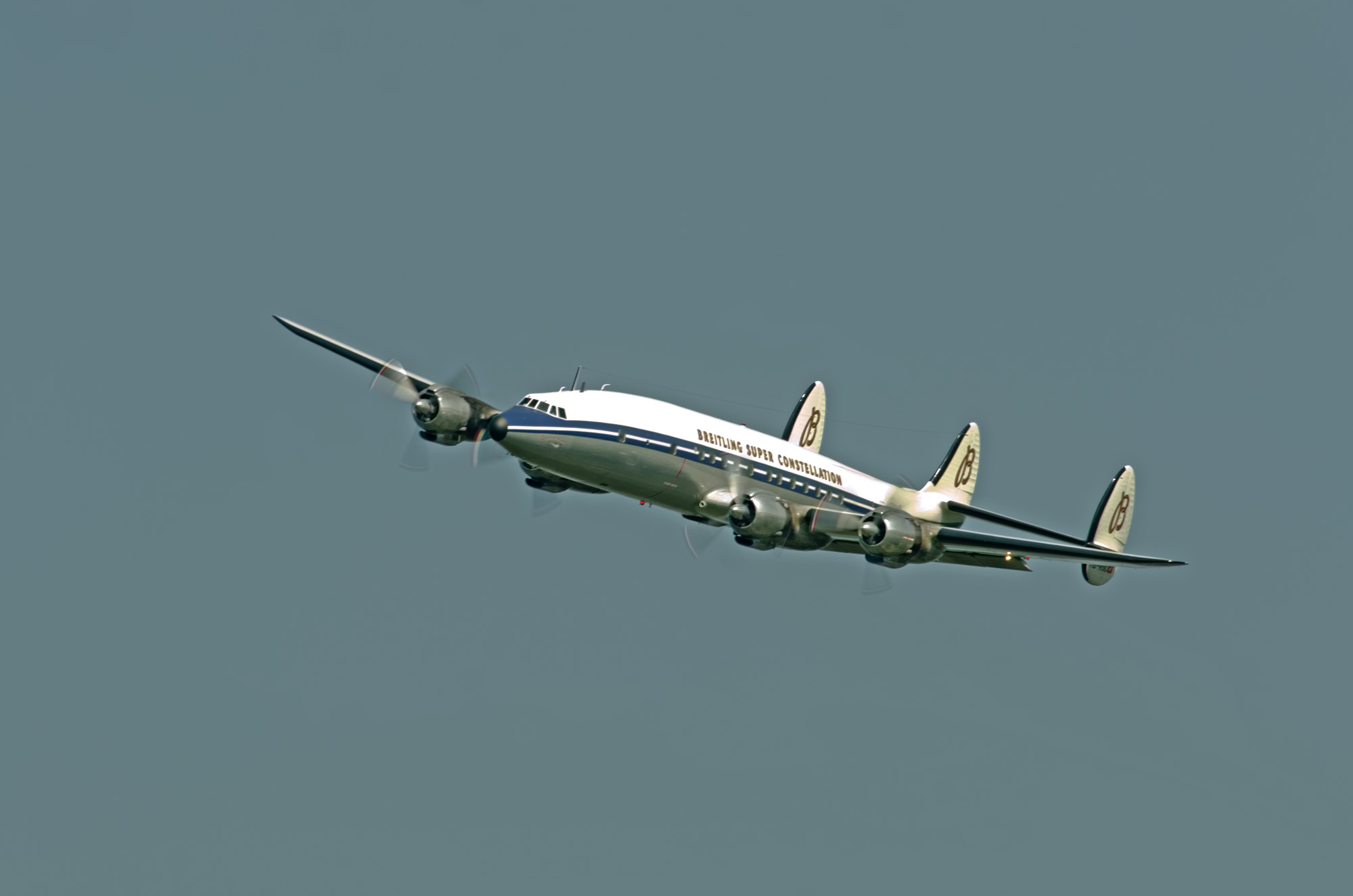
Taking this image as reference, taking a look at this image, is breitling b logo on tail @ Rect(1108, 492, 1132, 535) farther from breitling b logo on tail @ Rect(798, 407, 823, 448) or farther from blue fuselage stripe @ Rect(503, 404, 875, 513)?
blue fuselage stripe @ Rect(503, 404, 875, 513)

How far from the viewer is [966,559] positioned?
178 feet

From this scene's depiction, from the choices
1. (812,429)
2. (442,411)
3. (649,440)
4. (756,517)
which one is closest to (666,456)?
(649,440)

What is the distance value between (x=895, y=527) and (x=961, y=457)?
12.3 metres

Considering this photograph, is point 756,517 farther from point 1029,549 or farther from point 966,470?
point 966,470

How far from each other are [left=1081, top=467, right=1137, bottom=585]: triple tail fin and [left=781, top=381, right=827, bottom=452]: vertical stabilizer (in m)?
10.7

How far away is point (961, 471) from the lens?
6169 centimetres

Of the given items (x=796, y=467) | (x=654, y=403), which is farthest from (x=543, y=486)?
(x=796, y=467)

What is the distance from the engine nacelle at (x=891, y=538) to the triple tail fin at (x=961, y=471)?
10.7 meters

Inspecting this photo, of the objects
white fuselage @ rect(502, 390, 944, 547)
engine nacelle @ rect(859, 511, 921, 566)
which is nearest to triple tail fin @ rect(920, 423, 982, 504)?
white fuselage @ rect(502, 390, 944, 547)

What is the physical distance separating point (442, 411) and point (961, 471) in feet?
75.0

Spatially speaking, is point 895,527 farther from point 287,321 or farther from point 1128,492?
point 287,321

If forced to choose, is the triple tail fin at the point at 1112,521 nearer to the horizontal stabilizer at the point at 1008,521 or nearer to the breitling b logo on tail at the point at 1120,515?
the breitling b logo on tail at the point at 1120,515

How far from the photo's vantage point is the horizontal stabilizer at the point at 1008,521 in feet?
176

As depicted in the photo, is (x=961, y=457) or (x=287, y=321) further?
(x=961, y=457)
